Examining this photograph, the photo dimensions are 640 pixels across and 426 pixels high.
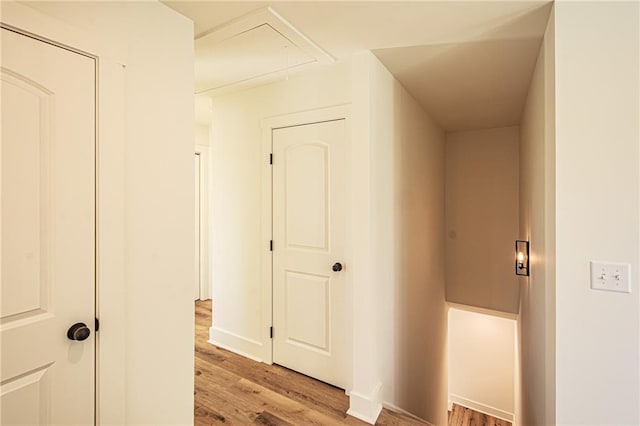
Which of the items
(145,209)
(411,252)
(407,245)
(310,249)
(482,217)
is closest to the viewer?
(145,209)

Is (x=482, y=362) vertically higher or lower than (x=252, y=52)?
lower

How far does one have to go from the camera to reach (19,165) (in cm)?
118

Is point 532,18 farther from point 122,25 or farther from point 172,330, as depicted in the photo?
point 172,330

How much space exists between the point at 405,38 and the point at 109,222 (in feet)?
5.98

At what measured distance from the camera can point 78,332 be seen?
4.29 ft

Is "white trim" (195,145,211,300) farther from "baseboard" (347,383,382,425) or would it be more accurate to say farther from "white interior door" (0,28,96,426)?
"white interior door" (0,28,96,426)

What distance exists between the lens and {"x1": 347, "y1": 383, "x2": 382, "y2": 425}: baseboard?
2.15 m
